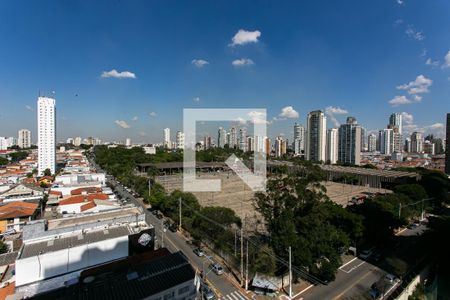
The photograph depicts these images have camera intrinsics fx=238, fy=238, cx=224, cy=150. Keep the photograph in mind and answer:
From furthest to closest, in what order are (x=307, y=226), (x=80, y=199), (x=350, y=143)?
(x=350, y=143)
(x=80, y=199)
(x=307, y=226)

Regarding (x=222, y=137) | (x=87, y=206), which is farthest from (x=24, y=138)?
(x=87, y=206)

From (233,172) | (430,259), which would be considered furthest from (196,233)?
(233,172)

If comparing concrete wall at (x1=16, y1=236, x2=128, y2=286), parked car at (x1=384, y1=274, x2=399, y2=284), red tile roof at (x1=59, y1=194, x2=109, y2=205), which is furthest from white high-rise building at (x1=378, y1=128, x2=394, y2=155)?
concrete wall at (x1=16, y1=236, x2=128, y2=286)

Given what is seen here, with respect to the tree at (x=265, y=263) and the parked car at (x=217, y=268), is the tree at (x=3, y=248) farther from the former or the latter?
the tree at (x=265, y=263)

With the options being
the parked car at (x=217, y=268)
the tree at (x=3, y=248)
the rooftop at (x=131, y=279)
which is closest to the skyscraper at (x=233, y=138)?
the parked car at (x=217, y=268)

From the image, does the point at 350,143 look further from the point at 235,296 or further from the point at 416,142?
the point at 416,142

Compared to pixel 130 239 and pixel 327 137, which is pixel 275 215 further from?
pixel 327 137

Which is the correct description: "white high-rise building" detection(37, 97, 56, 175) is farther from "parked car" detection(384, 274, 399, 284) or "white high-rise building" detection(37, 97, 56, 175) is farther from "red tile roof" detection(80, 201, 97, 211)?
"parked car" detection(384, 274, 399, 284)
